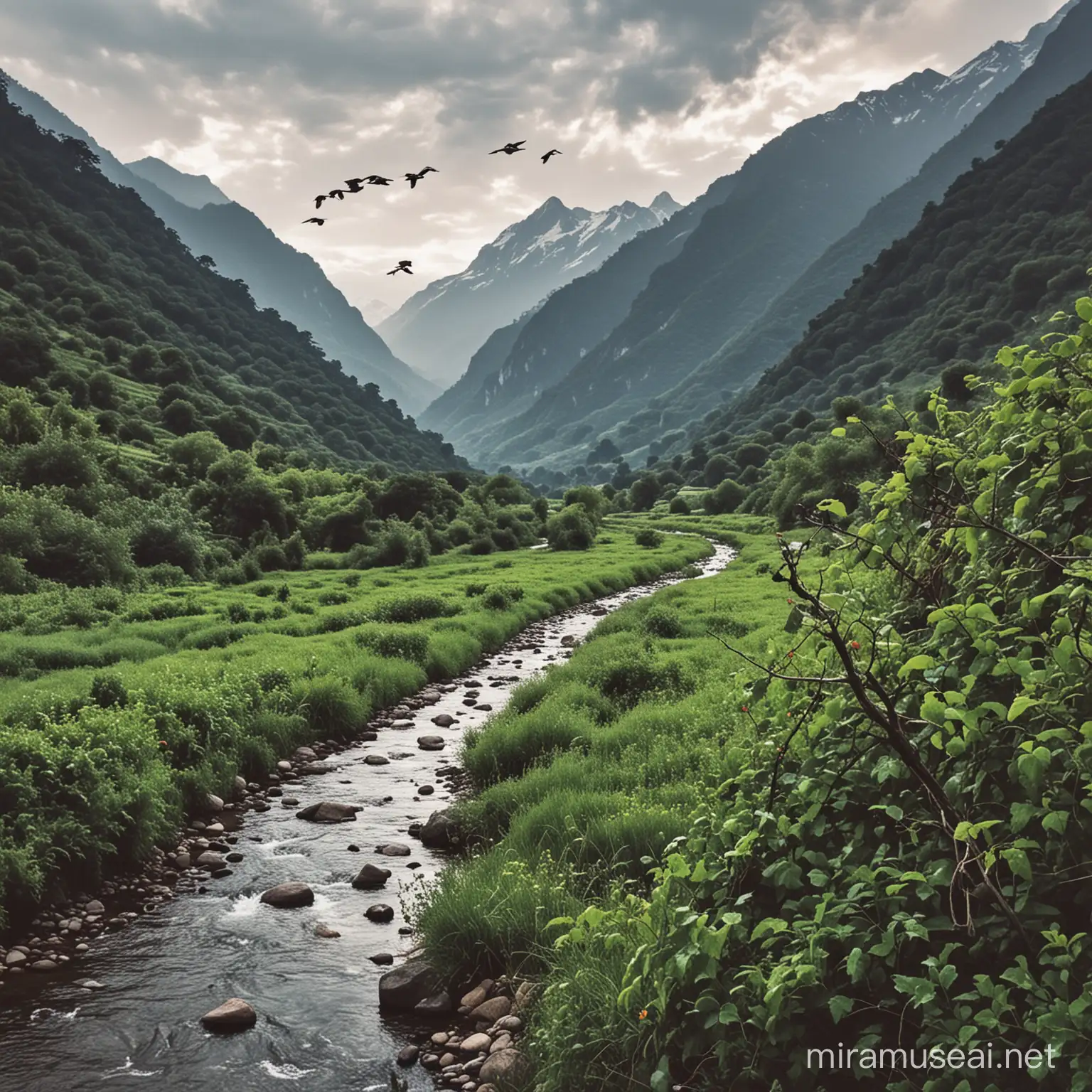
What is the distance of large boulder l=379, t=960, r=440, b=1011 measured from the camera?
985 centimetres

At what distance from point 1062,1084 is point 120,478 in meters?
76.1

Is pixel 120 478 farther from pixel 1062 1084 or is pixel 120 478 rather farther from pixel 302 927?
pixel 1062 1084

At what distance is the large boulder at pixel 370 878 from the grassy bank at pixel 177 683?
162 inches

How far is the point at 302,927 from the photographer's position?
1195 cm

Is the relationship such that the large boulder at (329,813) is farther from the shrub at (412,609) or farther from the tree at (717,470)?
the tree at (717,470)

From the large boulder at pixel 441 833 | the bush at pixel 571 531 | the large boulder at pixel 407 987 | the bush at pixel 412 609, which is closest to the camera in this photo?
the large boulder at pixel 407 987

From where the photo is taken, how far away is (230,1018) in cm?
961

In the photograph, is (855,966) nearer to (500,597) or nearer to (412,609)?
(412,609)

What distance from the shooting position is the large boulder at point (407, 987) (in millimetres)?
9852

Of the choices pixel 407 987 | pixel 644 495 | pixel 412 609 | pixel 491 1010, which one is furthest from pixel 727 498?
pixel 491 1010

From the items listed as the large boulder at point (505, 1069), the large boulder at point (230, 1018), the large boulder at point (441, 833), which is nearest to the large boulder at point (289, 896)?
the large boulder at point (441, 833)

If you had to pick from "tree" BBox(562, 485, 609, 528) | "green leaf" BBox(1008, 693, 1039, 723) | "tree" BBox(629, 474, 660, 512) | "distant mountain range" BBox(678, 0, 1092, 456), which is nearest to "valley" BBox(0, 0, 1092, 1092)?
"green leaf" BBox(1008, 693, 1039, 723)

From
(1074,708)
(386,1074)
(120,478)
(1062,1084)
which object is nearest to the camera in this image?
(1062,1084)

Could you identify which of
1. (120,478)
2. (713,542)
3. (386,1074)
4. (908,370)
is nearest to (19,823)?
(386,1074)
